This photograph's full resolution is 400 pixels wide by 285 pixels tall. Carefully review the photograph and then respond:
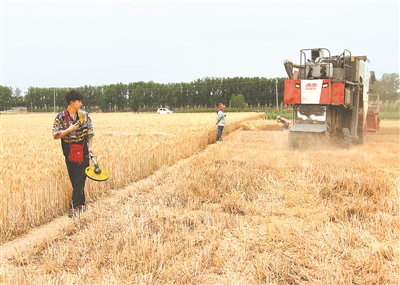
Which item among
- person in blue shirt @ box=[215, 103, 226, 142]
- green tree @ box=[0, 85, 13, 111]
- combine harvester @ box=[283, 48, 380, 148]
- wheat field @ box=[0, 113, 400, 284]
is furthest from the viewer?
green tree @ box=[0, 85, 13, 111]

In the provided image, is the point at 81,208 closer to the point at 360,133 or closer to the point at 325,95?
the point at 325,95

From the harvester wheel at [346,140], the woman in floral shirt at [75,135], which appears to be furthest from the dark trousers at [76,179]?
the harvester wheel at [346,140]

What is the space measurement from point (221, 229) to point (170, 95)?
73140 millimetres

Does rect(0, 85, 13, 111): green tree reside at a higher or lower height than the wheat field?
higher

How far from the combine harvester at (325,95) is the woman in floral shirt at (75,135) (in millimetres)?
6928

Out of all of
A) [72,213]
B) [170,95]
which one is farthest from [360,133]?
[170,95]

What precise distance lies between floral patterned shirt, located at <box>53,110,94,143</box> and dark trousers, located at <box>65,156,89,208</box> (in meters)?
0.31

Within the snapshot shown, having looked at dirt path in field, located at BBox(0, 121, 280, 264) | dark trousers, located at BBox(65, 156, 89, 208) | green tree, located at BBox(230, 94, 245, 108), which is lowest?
dirt path in field, located at BBox(0, 121, 280, 264)

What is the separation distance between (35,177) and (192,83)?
240 ft

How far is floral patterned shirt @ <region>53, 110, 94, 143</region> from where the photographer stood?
4848 mm

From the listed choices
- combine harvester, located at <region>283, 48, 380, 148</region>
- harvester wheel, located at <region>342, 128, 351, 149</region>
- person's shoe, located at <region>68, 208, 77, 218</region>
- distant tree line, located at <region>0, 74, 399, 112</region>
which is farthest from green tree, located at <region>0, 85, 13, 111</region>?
person's shoe, located at <region>68, 208, 77, 218</region>

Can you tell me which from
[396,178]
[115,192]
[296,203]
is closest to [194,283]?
[296,203]

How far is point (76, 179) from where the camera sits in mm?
4930

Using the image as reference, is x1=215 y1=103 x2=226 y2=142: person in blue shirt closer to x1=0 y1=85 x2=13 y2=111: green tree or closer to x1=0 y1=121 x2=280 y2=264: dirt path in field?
x1=0 y1=121 x2=280 y2=264: dirt path in field
